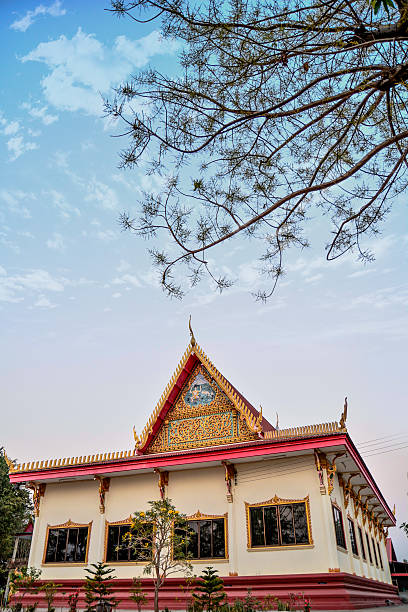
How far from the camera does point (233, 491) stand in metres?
13.3

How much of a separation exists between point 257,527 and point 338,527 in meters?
1.95

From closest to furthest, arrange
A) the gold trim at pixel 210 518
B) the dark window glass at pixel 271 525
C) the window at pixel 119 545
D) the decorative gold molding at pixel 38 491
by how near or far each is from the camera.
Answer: the dark window glass at pixel 271 525 → the gold trim at pixel 210 518 → the window at pixel 119 545 → the decorative gold molding at pixel 38 491

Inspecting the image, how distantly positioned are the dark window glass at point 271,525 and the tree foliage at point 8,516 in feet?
47.5

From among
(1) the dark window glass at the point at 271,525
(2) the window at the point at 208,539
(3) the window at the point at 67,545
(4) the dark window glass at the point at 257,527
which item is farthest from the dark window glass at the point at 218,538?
(3) the window at the point at 67,545

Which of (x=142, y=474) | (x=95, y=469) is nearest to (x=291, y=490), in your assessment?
(x=142, y=474)

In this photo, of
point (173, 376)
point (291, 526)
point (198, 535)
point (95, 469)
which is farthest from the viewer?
point (173, 376)

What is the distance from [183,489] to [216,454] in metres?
1.68

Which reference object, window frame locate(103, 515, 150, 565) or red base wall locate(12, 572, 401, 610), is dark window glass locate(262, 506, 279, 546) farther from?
window frame locate(103, 515, 150, 565)

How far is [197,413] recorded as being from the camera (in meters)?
15.2

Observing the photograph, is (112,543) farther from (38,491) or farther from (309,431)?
(309,431)

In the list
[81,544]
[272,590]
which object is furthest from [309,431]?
[81,544]

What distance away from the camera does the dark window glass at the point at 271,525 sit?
12372 millimetres

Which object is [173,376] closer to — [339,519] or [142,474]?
[142,474]

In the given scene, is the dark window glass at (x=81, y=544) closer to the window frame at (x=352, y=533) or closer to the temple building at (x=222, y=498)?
the temple building at (x=222, y=498)
